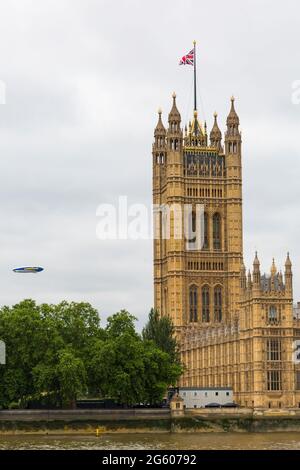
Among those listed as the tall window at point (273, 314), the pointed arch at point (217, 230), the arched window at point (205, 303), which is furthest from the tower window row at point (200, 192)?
the tall window at point (273, 314)

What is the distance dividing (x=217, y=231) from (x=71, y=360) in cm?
6594

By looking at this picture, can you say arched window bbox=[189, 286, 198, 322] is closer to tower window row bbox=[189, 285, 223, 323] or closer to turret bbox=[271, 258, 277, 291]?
tower window row bbox=[189, 285, 223, 323]

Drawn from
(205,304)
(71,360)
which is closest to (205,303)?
(205,304)

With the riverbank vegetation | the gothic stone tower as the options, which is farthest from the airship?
the gothic stone tower

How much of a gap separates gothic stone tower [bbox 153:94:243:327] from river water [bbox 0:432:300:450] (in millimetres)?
59732

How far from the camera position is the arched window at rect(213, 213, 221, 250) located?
171 metres

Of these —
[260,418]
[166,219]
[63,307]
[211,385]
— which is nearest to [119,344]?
[63,307]

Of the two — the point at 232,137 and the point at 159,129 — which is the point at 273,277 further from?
the point at 159,129

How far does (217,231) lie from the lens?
564ft

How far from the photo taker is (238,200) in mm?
172000

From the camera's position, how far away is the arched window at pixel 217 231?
171 metres

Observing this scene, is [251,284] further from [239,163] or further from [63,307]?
[239,163]
